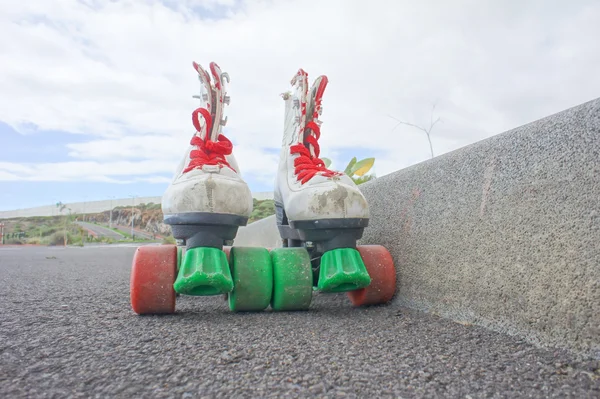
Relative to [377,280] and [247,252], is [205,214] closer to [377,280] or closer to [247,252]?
[247,252]

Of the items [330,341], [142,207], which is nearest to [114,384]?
[330,341]

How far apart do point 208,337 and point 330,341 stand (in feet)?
0.91

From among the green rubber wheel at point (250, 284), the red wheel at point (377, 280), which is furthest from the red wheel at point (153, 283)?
the red wheel at point (377, 280)

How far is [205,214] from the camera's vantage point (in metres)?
1.21

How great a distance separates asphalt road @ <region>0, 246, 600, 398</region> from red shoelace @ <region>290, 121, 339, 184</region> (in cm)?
45

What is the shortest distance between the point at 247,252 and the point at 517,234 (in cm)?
76

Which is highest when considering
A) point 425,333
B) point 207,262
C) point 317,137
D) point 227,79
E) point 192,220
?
point 227,79

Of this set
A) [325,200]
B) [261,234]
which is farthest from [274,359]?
[261,234]

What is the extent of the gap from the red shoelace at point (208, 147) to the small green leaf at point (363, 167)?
2.48 metres

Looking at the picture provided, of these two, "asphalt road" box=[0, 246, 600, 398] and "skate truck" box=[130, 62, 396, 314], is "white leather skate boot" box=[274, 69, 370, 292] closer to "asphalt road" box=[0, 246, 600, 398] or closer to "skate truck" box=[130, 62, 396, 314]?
"skate truck" box=[130, 62, 396, 314]

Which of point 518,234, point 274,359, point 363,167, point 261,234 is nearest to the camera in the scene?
point 274,359

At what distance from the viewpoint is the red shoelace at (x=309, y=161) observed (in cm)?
136

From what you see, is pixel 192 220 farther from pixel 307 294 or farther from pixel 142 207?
pixel 142 207

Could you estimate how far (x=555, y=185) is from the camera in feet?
2.80
